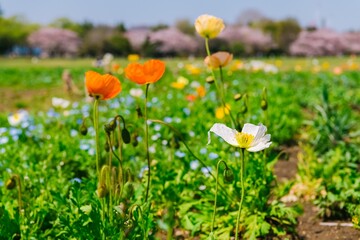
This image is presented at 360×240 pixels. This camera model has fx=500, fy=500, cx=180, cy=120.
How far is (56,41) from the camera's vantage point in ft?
194

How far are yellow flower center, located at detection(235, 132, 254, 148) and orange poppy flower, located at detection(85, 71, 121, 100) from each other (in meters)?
0.51

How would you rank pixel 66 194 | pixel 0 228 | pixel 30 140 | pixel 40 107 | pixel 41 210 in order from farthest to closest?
pixel 40 107
pixel 30 140
pixel 66 194
pixel 41 210
pixel 0 228

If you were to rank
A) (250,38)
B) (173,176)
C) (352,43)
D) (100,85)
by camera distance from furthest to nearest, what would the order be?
(250,38)
(352,43)
(173,176)
(100,85)

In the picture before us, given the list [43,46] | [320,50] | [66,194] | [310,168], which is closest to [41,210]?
[66,194]

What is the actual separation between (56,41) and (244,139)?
196ft

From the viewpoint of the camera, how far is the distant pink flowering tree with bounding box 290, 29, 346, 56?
46.7 m

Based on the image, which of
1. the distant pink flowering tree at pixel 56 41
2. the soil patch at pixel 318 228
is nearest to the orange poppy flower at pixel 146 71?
the soil patch at pixel 318 228

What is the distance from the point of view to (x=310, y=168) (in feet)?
11.7

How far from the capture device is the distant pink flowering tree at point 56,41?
59.2 meters

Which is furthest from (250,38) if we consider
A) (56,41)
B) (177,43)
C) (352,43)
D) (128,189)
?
(128,189)

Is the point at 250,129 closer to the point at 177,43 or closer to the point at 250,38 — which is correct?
the point at 177,43

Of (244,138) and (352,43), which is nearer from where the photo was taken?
(244,138)

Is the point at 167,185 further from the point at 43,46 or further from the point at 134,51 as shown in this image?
the point at 43,46

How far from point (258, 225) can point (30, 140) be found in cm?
254
